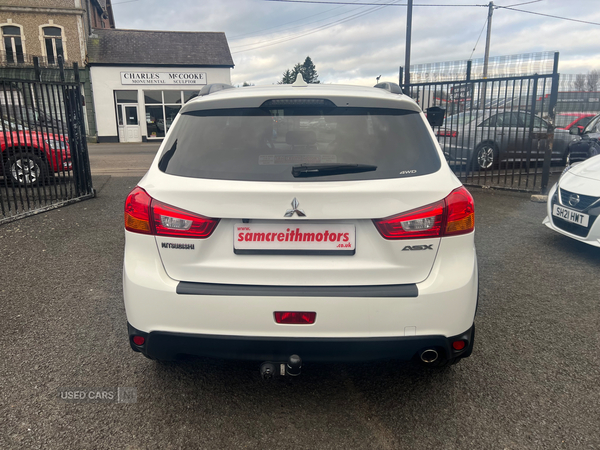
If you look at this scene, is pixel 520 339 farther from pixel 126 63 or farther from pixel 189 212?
pixel 126 63

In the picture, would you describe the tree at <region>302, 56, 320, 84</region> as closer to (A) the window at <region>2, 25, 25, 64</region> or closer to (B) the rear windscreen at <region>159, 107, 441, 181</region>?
(A) the window at <region>2, 25, 25, 64</region>

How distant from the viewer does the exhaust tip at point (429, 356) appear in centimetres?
234

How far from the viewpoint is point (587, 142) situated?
1045cm

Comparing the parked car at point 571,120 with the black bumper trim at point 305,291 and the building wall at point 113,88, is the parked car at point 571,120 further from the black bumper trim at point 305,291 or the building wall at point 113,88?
the building wall at point 113,88

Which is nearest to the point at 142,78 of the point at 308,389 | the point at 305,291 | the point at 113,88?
the point at 113,88

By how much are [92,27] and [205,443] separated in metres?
34.2

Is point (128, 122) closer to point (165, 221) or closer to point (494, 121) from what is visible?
point (494, 121)

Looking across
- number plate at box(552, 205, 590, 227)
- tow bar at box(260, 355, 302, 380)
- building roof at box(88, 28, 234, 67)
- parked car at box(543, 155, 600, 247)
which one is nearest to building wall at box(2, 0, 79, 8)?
building roof at box(88, 28, 234, 67)

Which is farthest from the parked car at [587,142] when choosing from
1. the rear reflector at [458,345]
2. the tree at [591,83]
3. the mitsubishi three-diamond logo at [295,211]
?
the tree at [591,83]

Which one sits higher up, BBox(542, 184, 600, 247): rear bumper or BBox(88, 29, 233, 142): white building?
BBox(88, 29, 233, 142): white building

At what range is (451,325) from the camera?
2.31 metres

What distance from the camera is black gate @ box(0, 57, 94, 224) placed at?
24.4 feet

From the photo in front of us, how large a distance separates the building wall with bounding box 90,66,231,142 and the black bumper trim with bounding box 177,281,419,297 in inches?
1092

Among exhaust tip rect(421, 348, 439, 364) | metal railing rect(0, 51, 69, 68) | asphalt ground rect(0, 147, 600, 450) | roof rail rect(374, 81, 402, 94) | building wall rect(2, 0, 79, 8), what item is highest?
building wall rect(2, 0, 79, 8)
